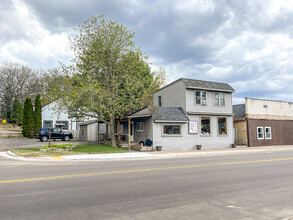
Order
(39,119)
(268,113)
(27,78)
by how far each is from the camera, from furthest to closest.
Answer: (27,78)
(39,119)
(268,113)

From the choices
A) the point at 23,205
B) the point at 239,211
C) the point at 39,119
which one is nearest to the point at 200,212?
the point at 239,211

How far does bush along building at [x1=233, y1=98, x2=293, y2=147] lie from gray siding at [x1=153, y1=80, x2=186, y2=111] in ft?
25.6

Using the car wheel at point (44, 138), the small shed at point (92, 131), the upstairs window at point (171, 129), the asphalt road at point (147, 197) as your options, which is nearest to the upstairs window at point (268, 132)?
the upstairs window at point (171, 129)

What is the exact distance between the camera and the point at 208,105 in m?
26.6

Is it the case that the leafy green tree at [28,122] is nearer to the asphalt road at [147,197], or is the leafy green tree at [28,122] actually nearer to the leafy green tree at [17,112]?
the leafy green tree at [17,112]

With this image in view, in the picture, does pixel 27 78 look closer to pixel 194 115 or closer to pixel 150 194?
pixel 194 115

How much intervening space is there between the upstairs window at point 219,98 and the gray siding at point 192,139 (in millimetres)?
1669

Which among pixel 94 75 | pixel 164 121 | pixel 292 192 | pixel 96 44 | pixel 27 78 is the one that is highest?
pixel 27 78

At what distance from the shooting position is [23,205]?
5406mm

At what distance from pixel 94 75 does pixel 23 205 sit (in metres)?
19.5

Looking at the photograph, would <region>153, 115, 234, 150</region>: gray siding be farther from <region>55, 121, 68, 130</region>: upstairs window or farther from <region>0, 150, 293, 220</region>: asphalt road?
<region>55, 121, 68, 130</region>: upstairs window

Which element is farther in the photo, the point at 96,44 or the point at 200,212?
the point at 96,44

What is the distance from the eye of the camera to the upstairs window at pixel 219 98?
2717 centimetres

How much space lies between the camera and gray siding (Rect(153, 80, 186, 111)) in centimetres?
2577
